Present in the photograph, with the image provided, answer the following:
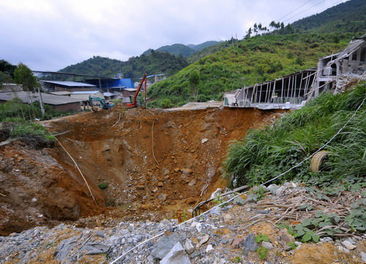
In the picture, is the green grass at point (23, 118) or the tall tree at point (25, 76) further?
the tall tree at point (25, 76)

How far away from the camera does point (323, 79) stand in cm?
909

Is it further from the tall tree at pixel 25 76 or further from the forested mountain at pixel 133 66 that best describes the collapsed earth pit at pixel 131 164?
A: the forested mountain at pixel 133 66

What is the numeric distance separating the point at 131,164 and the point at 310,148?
6.79 m

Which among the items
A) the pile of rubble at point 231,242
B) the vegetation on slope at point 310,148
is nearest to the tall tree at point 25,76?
the pile of rubble at point 231,242

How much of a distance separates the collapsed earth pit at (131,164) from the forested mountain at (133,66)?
43.6m

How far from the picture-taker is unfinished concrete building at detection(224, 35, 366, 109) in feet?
27.2

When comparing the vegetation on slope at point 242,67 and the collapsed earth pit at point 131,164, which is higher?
the vegetation on slope at point 242,67

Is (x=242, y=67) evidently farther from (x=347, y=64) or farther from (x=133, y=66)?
(x=133, y=66)

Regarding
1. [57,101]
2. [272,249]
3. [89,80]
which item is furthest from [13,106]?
[89,80]

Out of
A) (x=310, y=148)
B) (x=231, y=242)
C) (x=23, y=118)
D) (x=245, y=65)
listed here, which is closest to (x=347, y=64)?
(x=310, y=148)

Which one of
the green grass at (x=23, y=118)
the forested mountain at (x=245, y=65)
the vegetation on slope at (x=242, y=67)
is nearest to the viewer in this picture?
the green grass at (x=23, y=118)

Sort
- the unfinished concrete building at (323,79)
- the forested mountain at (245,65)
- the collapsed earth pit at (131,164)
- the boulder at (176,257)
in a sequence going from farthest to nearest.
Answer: the forested mountain at (245,65) < the unfinished concrete building at (323,79) < the collapsed earth pit at (131,164) < the boulder at (176,257)

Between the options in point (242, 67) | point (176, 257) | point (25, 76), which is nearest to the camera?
point (176, 257)

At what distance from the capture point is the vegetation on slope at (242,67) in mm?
25328
